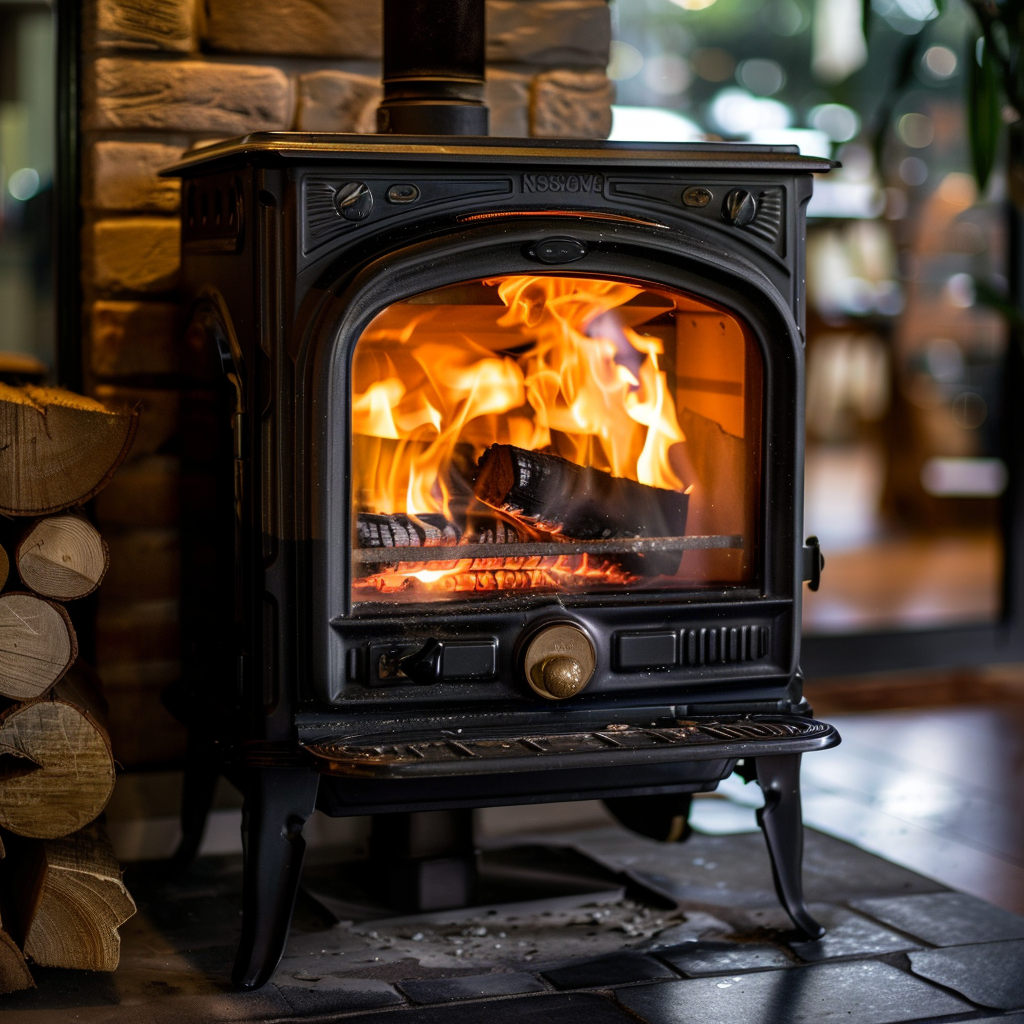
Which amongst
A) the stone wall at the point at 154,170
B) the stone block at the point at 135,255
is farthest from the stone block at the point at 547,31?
the stone block at the point at 135,255

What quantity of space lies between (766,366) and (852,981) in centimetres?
70

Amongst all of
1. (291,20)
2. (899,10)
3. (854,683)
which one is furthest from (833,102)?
(291,20)

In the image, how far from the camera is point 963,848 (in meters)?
2.30

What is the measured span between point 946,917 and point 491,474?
81 centimetres

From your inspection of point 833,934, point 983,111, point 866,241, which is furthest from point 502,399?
point 866,241

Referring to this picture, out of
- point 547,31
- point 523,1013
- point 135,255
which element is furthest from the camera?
point 547,31

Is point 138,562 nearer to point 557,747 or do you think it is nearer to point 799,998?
point 557,747

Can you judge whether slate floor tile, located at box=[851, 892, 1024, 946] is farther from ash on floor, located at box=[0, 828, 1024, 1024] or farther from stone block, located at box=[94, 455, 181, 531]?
stone block, located at box=[94, 455, 181, 531]

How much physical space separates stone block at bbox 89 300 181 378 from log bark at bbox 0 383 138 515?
0.35 meters

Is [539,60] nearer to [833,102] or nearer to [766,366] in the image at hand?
[766,366]

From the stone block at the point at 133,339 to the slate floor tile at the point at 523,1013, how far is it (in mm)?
907

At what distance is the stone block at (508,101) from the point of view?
216cm

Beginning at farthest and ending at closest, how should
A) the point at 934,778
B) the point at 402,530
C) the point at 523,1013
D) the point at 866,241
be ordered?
the point at 866,241, the point at 934,778, the point at 402,530, the point at 523,1013

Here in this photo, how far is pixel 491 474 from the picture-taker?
69.5 inches
